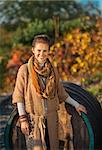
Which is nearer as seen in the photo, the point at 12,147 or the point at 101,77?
the point at 12,147

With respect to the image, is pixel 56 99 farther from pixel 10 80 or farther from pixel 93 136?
pixel 10 80

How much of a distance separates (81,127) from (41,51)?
917mm

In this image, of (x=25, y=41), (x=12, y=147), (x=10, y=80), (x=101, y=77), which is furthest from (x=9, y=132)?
(x=25, y=41)

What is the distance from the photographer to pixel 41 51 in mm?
4289

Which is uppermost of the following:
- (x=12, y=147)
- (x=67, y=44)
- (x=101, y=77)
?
(x=67, y=44)

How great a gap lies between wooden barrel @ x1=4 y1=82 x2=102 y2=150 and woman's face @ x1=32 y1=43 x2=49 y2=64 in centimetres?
59

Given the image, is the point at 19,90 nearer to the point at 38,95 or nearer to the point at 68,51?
the point at 38,95

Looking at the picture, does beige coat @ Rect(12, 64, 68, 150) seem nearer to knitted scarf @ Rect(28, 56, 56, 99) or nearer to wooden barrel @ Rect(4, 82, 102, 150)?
knitted scarf @ Rect(28, 56, 56, 99)

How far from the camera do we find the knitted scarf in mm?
4305

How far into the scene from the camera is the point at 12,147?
4789 millimetres

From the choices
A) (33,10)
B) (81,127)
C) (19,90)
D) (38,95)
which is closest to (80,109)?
(81,127)

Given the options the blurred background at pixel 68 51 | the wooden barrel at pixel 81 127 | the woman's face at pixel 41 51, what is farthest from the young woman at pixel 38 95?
the blurred background at pixel 68 51

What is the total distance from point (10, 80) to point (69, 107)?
8758mm

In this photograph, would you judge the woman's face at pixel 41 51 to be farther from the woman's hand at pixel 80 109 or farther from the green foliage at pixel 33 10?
the green foliage at pixel 33 10
